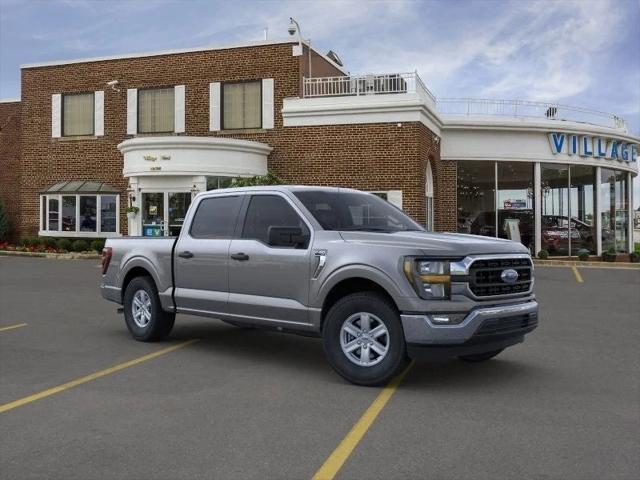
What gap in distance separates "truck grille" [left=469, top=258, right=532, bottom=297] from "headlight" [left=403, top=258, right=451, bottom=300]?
25 cm

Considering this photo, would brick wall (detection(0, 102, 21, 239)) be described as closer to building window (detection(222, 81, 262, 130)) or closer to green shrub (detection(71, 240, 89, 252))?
green shrub (detection(71, 240, 89, 252))

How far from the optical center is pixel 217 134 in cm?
2389

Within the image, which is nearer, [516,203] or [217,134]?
[217,134]

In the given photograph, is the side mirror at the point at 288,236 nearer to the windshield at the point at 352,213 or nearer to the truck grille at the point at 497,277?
the windshield at the point at 352,213

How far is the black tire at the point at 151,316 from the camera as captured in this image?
26.1 ft

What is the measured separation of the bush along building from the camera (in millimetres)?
21516

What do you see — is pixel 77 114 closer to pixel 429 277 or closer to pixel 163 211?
pixel 163 211

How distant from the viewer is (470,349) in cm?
565

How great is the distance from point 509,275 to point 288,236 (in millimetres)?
2149

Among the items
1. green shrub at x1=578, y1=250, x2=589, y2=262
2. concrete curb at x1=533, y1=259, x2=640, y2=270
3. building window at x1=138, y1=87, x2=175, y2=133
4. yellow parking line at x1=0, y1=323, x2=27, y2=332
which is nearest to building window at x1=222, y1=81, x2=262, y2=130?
building window at x1=138, y1=87, x2=175, y2=133

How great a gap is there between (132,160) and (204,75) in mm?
4510

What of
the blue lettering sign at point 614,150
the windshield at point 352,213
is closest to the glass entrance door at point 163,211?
the windshield at point 352,213

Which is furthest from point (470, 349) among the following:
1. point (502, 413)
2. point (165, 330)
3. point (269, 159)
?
point (269, 159)

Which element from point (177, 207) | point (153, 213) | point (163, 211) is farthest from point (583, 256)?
point (153, 213)
